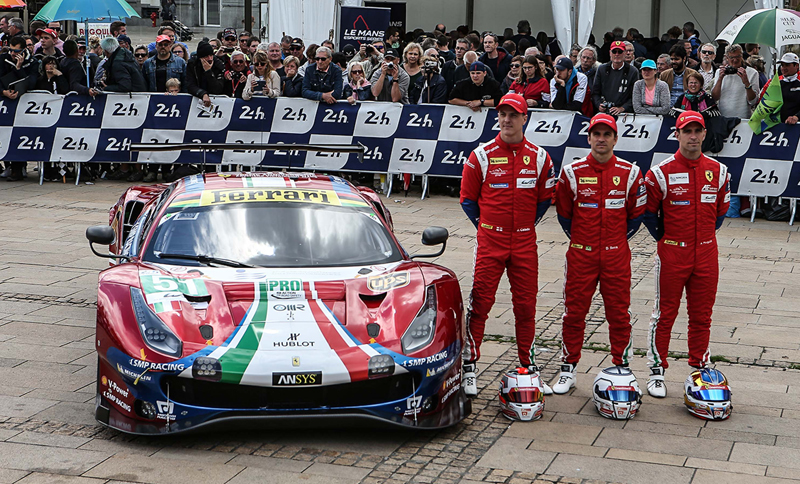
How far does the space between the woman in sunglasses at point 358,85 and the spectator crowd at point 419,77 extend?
0.6 inches

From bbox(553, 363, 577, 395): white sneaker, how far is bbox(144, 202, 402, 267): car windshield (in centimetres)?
124

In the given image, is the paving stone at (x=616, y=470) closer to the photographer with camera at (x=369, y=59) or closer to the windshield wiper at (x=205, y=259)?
the windshield wiper at (x=205, y=259)

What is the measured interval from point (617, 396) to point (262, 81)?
9853 mm

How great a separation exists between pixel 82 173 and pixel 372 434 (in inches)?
426

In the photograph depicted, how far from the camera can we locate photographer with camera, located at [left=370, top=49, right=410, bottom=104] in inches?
551

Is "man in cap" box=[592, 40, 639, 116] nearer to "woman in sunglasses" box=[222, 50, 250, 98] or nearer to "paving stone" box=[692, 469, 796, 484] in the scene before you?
"woman in sunglasses" box=[222, 50, 250, 98]

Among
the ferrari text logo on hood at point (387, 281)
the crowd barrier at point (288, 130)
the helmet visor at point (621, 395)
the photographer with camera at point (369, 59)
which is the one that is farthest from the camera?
the photographer with camera at point (369, 59)

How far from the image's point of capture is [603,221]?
602 cm

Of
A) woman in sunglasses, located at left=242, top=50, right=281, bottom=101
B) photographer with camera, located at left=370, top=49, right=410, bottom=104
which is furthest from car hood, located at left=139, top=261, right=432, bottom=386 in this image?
woman in sunglasses, located at left=242, top=50, right=281, bottom=101

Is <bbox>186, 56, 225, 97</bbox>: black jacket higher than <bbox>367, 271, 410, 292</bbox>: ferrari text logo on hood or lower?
higher

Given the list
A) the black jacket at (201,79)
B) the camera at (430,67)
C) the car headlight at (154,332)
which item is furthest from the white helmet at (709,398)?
the black jacket at (201,79)

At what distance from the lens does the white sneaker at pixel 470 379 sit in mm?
6219

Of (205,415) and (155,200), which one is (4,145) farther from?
(205,415)

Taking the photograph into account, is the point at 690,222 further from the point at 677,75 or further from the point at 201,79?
the point at 201,79
